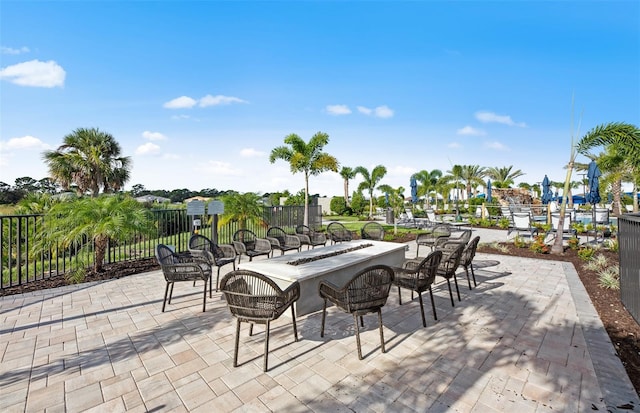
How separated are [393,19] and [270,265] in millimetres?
8216

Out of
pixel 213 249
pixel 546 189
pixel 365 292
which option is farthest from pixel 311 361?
pixel 546 189

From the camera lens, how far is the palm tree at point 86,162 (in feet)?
51.8

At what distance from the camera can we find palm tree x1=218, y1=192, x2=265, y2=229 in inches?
327

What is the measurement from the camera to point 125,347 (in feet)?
9.14

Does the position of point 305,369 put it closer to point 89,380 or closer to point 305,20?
point 89,380

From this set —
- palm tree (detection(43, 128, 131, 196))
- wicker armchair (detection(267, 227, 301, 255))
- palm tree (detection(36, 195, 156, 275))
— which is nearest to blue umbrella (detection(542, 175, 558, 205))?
wicker armchair (detection(267, 227, 301, 255))

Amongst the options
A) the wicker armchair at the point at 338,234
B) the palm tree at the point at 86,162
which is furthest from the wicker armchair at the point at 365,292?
the palm tree at the point at 86,162

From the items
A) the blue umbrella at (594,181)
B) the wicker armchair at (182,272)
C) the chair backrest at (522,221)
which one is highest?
the blue umbrella at (594,181)

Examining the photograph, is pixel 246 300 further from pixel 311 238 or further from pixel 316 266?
pixel 311 238

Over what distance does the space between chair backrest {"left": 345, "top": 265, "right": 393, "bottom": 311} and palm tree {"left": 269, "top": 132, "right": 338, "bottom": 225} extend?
924 centimetres

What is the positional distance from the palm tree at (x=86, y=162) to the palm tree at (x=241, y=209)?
13.0 m

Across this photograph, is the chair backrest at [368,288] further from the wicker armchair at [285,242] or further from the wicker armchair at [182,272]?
the wicker armchair at [285,242]

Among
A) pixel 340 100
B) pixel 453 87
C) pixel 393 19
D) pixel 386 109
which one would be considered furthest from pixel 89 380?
pixel 386 109

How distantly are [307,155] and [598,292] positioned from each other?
31.4 ft
